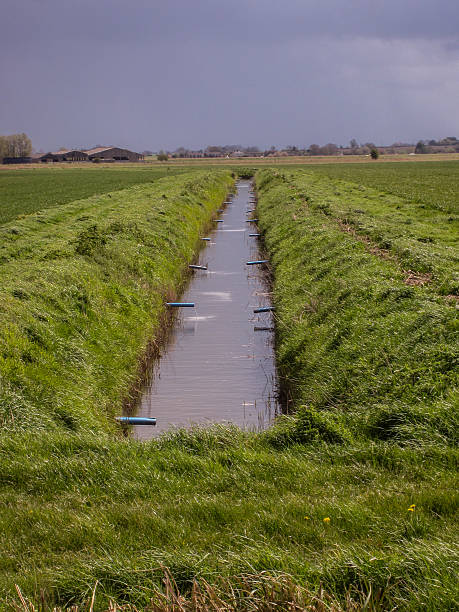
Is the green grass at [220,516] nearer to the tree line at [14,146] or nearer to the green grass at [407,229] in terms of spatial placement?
the green grass at [407,229]

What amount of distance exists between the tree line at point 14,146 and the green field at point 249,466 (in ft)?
602

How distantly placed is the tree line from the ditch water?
577 ft

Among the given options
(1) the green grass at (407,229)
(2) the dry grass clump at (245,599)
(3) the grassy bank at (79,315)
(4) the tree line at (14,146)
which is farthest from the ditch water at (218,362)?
(4) the tree line at (14,146)

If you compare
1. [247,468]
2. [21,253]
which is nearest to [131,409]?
[247,468]

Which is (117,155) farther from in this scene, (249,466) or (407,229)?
(249,466)

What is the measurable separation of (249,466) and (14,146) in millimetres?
205924

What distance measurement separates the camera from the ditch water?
1118 centimetres

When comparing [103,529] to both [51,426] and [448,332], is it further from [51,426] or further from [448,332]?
[448,332]

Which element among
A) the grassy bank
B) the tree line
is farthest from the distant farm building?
the grassy bank

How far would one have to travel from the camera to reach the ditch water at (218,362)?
11.2 meters

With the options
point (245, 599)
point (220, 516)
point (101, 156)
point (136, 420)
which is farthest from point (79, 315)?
point (101, 156)

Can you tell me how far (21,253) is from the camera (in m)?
20.7

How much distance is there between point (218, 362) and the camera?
1410 cm

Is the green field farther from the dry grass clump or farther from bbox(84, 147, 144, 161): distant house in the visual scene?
bbox(84, 147, 144, 161): distant house
